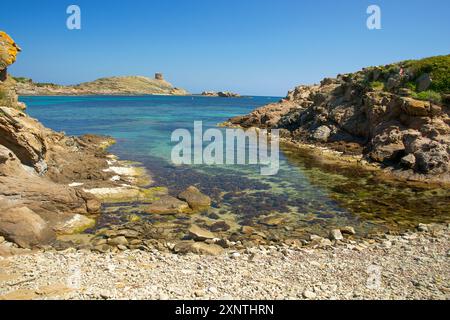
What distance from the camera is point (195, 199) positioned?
21.5 m

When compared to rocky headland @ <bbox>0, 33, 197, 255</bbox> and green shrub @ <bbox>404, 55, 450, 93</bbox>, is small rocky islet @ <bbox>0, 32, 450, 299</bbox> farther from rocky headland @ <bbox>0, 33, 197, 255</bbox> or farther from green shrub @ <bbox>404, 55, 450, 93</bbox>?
green shrub @ <bbox>404, 55, 450, 93</bbox>

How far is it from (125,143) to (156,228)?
98.5 ft

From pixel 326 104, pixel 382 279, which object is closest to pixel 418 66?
pixel 326 104

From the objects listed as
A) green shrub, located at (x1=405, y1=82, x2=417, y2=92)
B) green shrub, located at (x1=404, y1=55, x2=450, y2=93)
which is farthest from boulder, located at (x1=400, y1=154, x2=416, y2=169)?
green shrub, located at (x1=405, y1=82, x2=417, y2=92)

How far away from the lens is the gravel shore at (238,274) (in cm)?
1080

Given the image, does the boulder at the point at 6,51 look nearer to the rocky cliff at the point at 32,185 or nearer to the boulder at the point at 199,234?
the rocky cliff at the point at 32,185

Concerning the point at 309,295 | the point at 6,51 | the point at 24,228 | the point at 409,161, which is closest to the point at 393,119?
the point at 409,161

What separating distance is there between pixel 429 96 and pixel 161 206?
2991 cm

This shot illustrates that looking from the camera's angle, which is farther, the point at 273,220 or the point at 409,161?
the point at 409,161

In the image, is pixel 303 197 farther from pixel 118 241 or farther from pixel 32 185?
pixel 32 185

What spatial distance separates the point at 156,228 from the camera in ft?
57.2

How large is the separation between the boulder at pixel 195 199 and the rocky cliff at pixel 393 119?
1831 centimetres

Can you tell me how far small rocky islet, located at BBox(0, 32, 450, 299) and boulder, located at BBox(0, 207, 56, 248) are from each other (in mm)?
41
